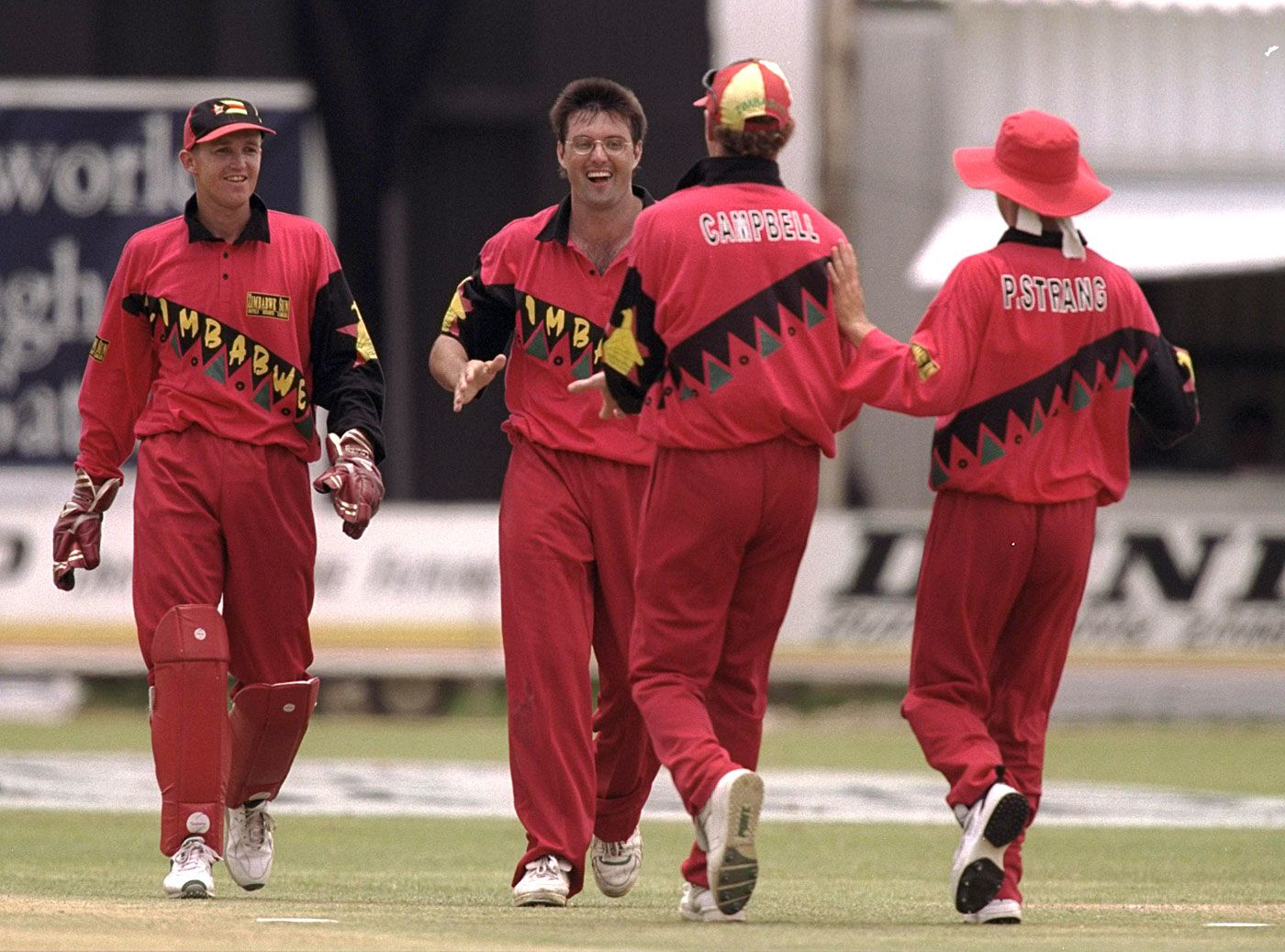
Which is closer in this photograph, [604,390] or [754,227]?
[754,227]

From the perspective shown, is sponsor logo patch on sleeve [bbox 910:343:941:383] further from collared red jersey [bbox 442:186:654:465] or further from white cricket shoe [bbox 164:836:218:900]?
white cricket shoe [bbox 164:836:218:900]

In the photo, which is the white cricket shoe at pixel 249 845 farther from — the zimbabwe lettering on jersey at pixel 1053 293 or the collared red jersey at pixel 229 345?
the zimbabwe lettering on jersey at pixel 1053 293

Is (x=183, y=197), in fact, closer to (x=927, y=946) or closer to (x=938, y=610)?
(x=938, y=610)

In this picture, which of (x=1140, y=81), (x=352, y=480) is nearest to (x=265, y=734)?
(x=352, y=480)

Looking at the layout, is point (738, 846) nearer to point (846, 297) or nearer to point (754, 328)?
point (754, 328)

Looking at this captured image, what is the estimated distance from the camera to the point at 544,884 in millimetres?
7191

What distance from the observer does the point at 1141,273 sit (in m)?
16.9

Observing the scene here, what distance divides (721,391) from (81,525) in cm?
231

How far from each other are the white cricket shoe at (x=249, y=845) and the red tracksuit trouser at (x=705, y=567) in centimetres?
168

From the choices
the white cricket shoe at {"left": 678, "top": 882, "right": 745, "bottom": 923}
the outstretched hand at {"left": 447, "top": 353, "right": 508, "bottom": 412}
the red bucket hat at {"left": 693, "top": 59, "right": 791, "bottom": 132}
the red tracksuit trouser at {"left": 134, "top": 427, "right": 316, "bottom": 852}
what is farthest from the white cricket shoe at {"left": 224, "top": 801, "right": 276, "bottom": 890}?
the red bucket hat at {"left": 693, "top": 59, "right": 791, "bottom": 132}

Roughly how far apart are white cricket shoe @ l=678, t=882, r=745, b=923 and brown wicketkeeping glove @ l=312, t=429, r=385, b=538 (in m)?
1.59

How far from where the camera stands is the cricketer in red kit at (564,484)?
7344 mm

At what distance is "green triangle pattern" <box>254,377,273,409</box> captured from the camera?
7.68m

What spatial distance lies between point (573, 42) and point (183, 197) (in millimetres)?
2842
